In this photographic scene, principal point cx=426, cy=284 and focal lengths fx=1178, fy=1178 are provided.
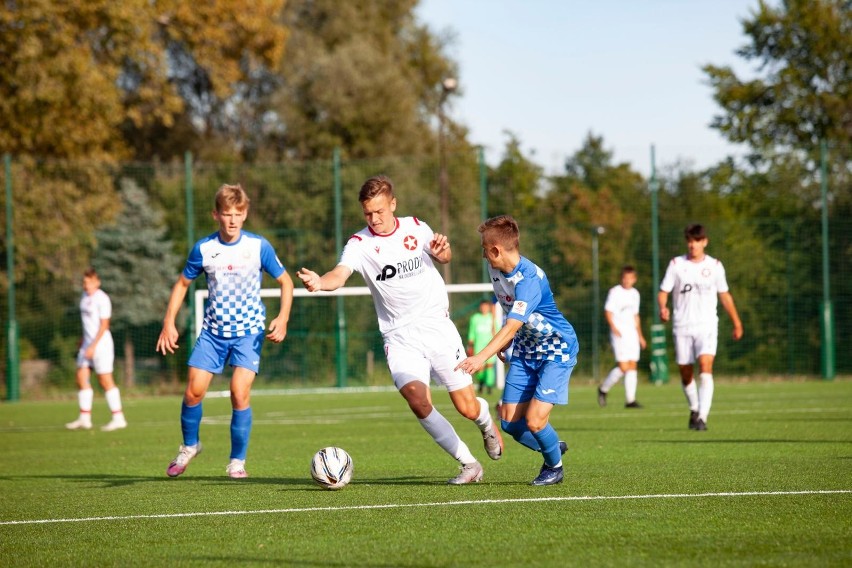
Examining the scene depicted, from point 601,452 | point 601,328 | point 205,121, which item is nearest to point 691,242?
point 601,452

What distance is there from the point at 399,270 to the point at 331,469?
147cm

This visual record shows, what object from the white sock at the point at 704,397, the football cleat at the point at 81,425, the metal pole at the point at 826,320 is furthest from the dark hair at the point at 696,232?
the metal pole at the point at 826,320

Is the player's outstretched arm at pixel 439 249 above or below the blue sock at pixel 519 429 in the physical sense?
above

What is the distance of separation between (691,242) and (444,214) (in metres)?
16.9

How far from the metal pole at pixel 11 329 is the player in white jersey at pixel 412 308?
778 inches

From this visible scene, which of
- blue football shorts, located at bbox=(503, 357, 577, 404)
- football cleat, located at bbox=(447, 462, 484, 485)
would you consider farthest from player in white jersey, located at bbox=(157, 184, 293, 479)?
blue football shorts, located at bbox=(503, 357, 577, 404)

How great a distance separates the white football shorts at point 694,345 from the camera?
1333cm

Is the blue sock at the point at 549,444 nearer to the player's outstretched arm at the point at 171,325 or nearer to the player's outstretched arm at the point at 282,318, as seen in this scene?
the player's outstretched arm at the point at 282,318

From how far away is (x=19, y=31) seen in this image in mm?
29016

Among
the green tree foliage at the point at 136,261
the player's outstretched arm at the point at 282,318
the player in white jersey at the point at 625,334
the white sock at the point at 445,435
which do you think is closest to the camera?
the white sock at the point at 445,435

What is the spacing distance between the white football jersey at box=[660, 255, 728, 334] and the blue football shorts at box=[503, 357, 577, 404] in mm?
5439

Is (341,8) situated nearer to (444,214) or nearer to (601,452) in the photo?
(444,214)

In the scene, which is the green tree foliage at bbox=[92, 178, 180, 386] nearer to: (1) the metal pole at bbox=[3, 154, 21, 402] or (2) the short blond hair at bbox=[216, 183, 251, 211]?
(1) the metal pole at bbox=[3, 154, 21, 402]

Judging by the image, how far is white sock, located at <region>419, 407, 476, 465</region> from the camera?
327 inches
